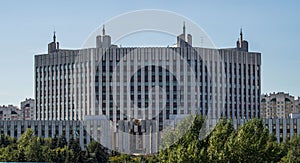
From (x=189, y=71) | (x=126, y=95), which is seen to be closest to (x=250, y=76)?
(x=189, y=71)

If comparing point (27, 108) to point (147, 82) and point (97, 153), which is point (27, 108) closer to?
point (147, 82)

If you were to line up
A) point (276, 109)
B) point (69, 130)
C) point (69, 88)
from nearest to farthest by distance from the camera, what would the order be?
point (69, 130) → point (69, 88) → point (276, 109)

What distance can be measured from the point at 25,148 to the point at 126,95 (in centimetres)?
1271

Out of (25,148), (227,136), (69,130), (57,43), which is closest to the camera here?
(227,136)

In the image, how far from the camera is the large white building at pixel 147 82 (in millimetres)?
32062

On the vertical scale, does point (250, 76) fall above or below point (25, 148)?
above

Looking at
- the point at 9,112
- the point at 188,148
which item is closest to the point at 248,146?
the point at 188,148

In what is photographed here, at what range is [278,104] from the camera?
5416 cm

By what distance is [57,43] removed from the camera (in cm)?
3672

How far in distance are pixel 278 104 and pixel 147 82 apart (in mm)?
24246

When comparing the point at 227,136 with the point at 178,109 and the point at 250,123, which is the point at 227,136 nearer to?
the point at 250,123

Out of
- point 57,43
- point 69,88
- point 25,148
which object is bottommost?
point 25,148

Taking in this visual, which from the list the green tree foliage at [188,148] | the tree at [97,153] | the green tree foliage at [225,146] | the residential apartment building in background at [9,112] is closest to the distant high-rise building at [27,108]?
the residential apartment building in background at [9,112]

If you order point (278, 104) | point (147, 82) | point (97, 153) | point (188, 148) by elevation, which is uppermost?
point (147, 82)
